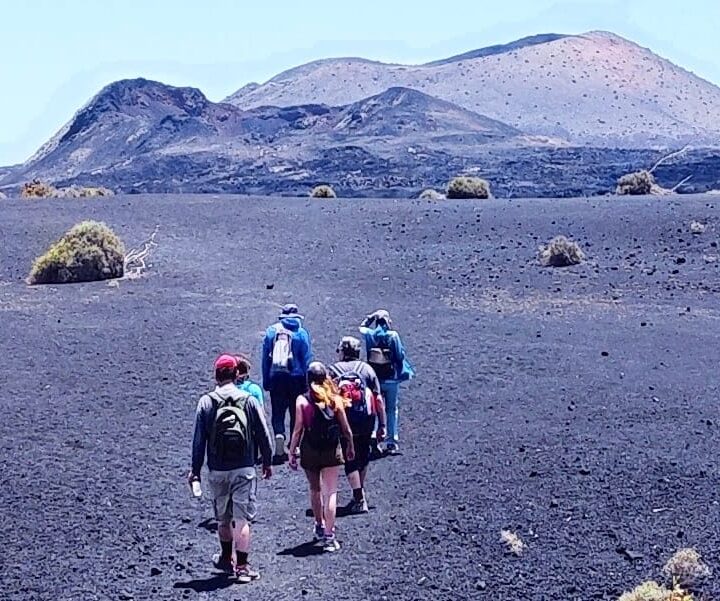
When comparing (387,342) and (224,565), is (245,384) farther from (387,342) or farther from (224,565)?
(387,342)

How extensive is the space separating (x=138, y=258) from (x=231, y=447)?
17174 millimetres

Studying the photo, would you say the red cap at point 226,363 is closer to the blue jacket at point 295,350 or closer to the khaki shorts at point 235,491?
the khaki shorts at point 235,491

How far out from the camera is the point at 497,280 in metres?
22.1

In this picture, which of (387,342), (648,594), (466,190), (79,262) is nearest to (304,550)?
(648,594)

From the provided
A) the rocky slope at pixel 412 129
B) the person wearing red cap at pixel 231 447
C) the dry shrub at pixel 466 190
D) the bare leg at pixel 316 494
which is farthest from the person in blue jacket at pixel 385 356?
the rocky slope at pixel 412 129

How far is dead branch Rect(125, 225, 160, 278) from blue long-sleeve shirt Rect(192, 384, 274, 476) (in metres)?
15.3

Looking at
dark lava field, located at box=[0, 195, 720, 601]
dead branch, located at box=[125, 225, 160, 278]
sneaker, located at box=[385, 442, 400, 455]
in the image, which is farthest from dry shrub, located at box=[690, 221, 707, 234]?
sneaker, located at box=[385, 442, 400, 455]

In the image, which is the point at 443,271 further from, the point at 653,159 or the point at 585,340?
the point at 653,159

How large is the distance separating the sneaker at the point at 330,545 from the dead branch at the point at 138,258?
14758mm

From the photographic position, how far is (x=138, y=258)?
2405 centimetres

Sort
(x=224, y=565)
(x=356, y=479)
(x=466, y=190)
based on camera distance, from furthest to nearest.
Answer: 1. (x=466, y=190)
2. (x=356, y=479)
3. (x=224, y=565)

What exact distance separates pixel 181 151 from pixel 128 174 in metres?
11.9

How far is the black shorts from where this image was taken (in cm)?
875

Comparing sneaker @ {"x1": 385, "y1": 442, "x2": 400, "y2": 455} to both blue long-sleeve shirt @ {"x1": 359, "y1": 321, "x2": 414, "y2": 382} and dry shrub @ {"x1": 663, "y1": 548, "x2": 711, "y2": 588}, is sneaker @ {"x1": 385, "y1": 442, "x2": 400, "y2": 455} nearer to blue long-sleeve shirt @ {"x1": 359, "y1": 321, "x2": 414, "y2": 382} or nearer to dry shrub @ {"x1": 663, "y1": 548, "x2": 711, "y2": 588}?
blue long-sleeve shirt @ {"x1": 359, "y1": 321, "x2": 414, "y2": 382}
